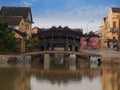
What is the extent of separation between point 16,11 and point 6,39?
2003 centimetres

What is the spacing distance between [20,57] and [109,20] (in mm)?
27045

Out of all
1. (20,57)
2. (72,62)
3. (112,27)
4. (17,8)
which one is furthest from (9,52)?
(112,27)

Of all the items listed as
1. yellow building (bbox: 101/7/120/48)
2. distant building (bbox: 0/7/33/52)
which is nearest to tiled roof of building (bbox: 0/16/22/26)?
distant building (bbox: 0/7/33/52)

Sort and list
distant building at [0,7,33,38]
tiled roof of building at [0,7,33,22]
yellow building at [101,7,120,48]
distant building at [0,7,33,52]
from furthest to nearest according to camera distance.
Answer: yellow building at [101,7,120,48] → tiled roof of building at [0,7,33,22] → distant building at [0,7,33,38] → distant building at [0,7,33,52]

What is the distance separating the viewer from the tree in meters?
48.9

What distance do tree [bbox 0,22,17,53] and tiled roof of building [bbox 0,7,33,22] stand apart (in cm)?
1666

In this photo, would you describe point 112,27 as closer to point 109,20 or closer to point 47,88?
point 109,20

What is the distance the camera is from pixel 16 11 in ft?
224

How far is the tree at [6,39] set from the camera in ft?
160

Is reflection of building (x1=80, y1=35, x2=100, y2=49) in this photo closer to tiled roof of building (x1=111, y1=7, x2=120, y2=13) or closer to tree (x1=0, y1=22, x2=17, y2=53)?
tiled roof of building (x1=111, y1=7, x2=120, y2=13)

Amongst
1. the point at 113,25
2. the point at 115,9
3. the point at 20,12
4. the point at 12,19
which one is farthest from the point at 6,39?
the point at 115,9

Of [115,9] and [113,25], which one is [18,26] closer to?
[113,25]

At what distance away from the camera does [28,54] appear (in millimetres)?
49812

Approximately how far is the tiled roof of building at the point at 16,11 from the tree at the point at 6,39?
16663mm
